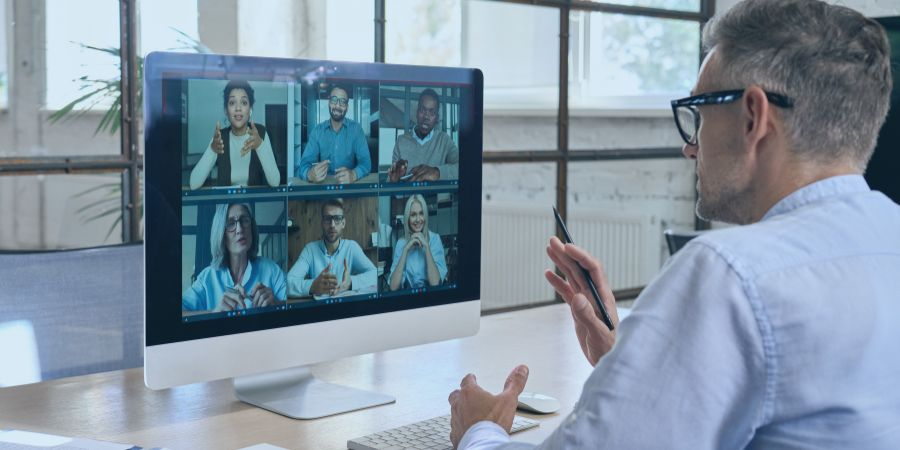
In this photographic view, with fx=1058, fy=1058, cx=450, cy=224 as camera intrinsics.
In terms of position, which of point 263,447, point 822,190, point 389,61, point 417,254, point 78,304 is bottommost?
point 263,447

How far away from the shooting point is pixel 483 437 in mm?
1221

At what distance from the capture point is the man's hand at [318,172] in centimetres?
150

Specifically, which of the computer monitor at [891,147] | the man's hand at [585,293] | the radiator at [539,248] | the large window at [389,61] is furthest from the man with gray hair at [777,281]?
the radiator at [539,248]

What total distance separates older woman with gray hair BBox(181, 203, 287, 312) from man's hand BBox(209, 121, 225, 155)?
7cm

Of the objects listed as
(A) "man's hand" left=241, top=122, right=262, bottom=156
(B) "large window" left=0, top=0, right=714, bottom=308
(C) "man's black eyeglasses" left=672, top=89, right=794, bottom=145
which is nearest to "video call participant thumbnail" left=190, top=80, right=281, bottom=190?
(A) "man's hand" left=241, top=122, right=262, bottom=156

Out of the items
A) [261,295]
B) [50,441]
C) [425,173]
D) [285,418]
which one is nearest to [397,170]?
[425,173]

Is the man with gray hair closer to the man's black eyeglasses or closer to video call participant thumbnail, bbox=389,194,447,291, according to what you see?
the man's black eyeglasses

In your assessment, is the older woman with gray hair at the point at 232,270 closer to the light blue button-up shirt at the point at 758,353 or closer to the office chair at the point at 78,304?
the office chair at the point at 78,304

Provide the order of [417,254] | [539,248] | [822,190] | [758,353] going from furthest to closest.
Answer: [539,248] → [417,254] → [822,190] → [758,353]

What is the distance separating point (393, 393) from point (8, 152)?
121 cm

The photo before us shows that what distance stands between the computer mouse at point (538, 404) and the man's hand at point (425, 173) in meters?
0.37

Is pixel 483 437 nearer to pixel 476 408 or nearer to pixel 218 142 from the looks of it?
pixel 476 408

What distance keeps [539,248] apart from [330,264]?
7.56ft

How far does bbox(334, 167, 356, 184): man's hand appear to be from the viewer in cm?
153
